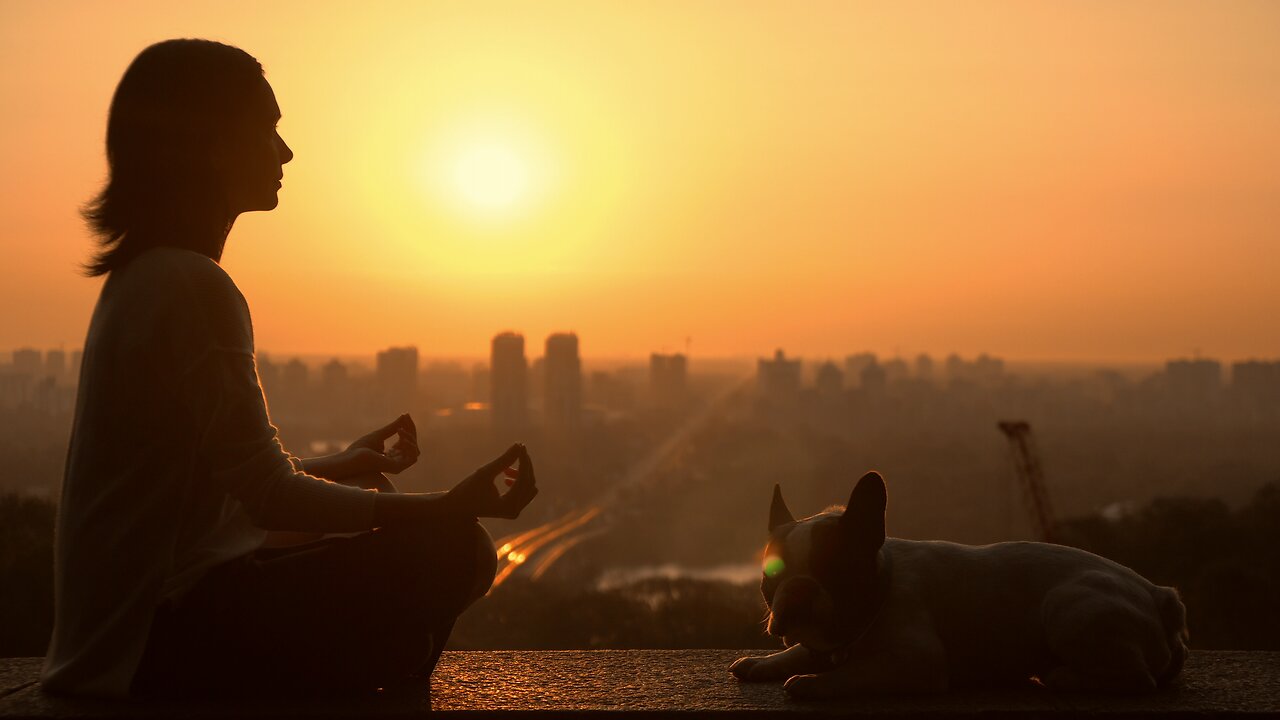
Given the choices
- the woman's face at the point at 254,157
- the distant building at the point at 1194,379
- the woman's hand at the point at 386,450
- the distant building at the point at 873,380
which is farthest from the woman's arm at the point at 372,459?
the distant building at the point at 1194,379

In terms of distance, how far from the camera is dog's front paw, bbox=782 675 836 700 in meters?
3.87

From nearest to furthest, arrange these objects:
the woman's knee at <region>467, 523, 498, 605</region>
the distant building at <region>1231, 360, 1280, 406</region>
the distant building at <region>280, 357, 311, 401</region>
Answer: the woman's knee at <region>467, 523, 498, 605</region>
the distant building at <region>280, 357, 311, 401</region>
the distant building at <region>1231, 360, 1280, 406</region>

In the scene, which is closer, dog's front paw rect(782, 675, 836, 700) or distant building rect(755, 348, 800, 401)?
dog's front paw rect(782, 675, 836, 700)

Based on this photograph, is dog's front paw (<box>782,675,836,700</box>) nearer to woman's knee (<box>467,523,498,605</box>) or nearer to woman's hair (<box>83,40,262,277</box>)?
woman's knee (<box>467,523,498,605</box>)

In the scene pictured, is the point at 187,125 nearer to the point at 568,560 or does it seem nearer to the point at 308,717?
the point at 308,717

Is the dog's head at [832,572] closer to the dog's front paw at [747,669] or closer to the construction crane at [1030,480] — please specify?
the dog's front paw at [747,669]

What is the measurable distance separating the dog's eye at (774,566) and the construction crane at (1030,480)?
65975 mm

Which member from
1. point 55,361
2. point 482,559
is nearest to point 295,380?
point 55,361

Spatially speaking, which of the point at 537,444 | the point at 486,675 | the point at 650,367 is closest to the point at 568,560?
the point at 537,444

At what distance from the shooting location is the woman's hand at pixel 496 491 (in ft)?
11.2

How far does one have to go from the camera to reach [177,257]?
3420 mm

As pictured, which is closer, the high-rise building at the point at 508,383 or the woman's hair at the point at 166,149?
the woman's hair at the point at 166,149

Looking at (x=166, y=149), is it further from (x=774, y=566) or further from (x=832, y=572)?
(x=832, y=572)

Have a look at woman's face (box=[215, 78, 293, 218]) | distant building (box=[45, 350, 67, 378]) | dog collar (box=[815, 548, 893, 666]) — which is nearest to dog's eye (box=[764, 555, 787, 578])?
dog collar (box=[815, 548, 893, 666])
